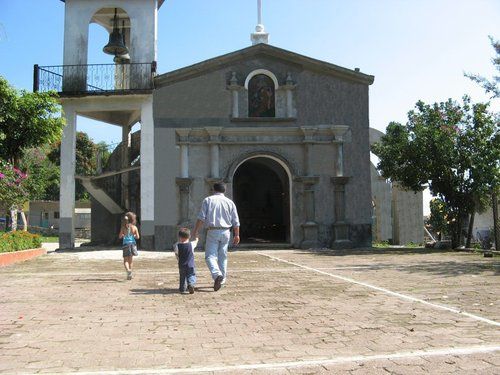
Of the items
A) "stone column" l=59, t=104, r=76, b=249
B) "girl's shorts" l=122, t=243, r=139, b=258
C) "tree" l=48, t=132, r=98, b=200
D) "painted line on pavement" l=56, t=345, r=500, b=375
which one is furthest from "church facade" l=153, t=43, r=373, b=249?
"tree" l=48, t=132, r=98, b=200

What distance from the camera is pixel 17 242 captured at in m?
14.5

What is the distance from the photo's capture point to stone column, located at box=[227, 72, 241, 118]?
19156 mm

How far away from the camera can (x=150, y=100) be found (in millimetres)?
18984

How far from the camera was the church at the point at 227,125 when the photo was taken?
1877 centimetres

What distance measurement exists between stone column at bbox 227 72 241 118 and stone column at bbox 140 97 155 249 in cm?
321

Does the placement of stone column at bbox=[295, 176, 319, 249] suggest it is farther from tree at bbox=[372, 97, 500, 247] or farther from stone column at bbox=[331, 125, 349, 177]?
tree at bbox=[372, 97, 500, 247]

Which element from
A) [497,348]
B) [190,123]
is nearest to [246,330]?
[497,348]

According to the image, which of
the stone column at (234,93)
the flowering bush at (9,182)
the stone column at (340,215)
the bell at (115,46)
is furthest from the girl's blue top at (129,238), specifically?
the bell at (115,46)

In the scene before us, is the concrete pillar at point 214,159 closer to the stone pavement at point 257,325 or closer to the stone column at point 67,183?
the stone column at point 67,183

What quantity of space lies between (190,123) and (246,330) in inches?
581

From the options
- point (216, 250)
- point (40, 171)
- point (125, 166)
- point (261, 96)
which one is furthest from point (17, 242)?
point (40, 171)

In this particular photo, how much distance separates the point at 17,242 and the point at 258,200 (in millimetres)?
13434

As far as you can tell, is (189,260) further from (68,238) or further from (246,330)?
(68,238)

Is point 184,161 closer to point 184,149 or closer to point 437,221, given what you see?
point 184,149
